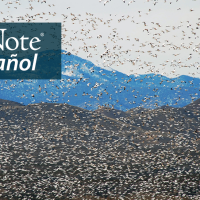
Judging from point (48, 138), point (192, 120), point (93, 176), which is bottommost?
point (192, 120)

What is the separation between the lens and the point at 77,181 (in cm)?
6091

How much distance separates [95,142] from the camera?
92.0 m

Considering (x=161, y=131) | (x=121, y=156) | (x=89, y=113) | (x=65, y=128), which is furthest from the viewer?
(x=89, y=113)

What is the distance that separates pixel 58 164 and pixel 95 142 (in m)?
22.2

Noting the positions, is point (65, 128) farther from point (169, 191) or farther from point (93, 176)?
point (169, 191)

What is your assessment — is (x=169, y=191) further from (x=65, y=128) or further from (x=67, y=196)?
(x=65, y=128)

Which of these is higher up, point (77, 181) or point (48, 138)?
point (77, 181)

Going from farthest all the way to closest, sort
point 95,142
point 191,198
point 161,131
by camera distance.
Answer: point 161,131 → point 95,142 → point 191,198

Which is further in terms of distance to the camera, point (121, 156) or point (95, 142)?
point (95, 142)

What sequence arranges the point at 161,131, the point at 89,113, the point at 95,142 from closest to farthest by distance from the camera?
the point at 95,142, the point at 161,131, the point at 89,113

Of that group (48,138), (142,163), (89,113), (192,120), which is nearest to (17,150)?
(48,138)

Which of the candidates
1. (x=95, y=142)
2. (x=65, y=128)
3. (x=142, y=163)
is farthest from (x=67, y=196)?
(x=65, y=128)

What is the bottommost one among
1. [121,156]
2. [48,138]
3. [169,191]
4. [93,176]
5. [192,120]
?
[192,120]

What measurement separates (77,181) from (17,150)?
25.4m
